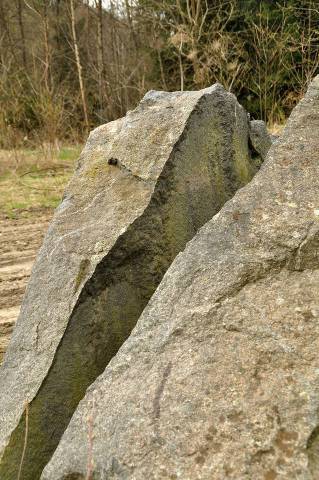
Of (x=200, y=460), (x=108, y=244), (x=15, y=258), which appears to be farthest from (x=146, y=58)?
(x=200, y=460)

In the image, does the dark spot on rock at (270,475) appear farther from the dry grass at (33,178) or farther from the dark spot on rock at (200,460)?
the dry grass at (33,178)

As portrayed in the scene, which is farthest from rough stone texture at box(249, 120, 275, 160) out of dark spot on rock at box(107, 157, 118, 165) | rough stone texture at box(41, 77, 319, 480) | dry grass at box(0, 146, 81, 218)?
dry grass at box(0, 146, 81, 218)

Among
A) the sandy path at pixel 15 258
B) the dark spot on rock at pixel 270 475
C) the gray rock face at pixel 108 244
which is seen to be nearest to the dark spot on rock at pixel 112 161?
the gray rock face at pixel 108 244

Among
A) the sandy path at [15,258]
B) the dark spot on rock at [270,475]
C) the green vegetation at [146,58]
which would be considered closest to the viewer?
the dark spot on rock at [270,475]

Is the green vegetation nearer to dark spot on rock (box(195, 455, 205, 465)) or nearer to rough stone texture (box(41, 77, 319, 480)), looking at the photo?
rough stone texture (box(41, 77, 319, 480))

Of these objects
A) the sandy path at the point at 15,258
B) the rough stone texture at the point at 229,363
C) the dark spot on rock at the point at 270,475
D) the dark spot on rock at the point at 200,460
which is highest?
the rough stone texture at the point at 229,363

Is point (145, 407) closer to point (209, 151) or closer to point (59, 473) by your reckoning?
point (59, 473)

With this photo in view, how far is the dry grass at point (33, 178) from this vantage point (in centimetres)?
678

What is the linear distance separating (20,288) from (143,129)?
2.11 meters

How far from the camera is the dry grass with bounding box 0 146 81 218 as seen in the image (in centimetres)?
678

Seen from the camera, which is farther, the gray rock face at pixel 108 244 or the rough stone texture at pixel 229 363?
the gray rock face at pixel 108 244

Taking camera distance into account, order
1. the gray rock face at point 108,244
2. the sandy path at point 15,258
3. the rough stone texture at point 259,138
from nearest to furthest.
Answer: the gray rock face at point 108,244, the rough stone texture at point 259,138, the sandy path at point 15,258

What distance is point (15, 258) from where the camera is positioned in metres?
4.88

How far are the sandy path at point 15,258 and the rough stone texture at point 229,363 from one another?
171 centimetres
